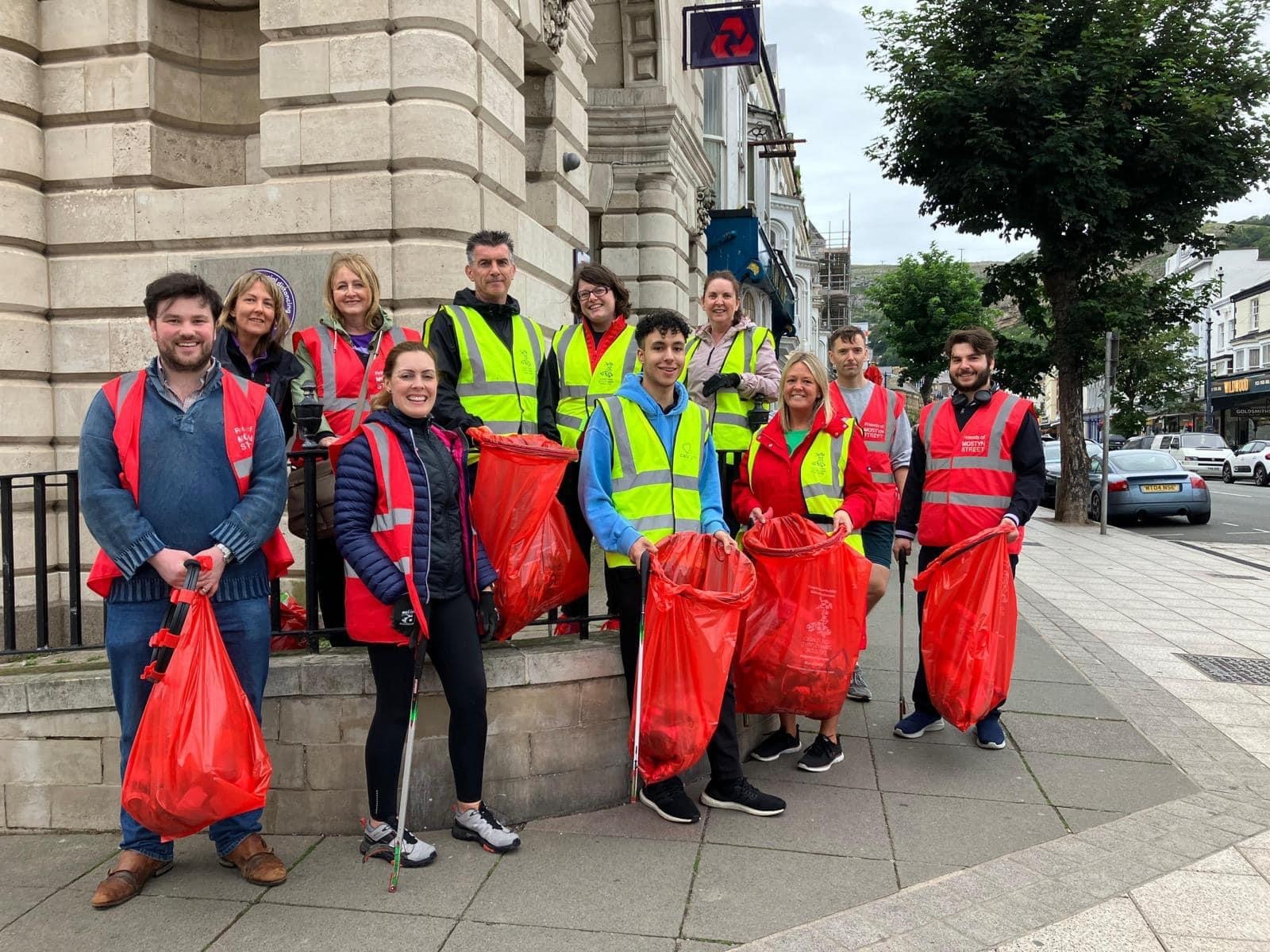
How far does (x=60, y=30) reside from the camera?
21.8 ft

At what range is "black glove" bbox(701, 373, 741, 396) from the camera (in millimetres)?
4535

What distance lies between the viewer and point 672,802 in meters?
3.68

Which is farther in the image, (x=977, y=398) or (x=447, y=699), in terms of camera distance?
(x=977, y=398)

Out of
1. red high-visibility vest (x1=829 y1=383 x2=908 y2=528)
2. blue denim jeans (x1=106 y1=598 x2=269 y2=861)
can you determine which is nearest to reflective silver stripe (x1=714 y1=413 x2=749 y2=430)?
red high-visibility vest (x1=829 y1=383 x2=908 y2=528)

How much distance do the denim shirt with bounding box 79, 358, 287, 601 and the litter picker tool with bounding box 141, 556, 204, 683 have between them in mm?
134

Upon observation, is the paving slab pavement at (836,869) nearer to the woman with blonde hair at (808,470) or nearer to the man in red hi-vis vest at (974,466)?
the woman with blonde hair at (808,470)

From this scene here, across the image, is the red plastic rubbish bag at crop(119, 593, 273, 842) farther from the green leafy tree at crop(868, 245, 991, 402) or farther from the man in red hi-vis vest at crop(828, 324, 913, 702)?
the green leafy tree at crop(868, 245, 991, 402)

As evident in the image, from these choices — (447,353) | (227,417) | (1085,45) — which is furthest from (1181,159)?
(227,417)

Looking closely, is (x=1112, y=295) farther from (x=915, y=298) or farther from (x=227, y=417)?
(x=915, y=298)

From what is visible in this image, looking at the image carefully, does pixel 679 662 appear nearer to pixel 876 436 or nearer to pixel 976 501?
pixel 976 501

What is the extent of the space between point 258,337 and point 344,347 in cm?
36

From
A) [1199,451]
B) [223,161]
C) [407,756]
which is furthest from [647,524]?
[1199,451]

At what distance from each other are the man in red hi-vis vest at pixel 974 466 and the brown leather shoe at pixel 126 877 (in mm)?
3335

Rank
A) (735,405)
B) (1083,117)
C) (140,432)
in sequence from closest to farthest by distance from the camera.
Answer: (140,432) → (735,405) → (1083,117)
